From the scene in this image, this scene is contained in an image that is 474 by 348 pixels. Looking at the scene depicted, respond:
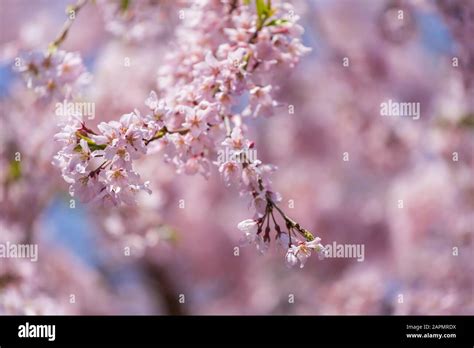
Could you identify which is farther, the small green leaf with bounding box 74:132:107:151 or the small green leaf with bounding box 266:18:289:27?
the small green leaf with bounding box 266:18:289:27

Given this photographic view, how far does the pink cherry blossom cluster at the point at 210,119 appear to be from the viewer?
5.52ft

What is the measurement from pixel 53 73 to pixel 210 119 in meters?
0.64

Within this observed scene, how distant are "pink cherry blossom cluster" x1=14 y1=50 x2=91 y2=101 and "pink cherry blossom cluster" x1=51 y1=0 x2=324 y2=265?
26 centimetres

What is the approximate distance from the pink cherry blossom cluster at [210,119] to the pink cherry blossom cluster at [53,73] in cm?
26

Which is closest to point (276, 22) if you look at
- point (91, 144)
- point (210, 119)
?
point (210, 119)

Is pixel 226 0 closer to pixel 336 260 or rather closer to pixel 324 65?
pixel 324 65

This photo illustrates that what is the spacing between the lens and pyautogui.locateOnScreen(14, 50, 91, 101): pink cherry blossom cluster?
218 centimetres

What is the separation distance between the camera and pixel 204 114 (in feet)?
5.94
